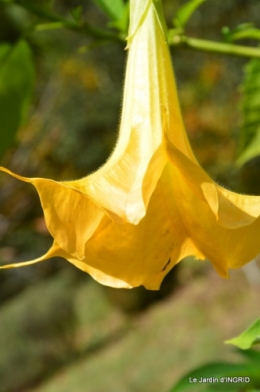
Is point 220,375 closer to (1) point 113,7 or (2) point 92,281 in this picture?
Answer: (1) point 113,7

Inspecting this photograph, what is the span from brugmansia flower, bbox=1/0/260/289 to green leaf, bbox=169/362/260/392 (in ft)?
0.55

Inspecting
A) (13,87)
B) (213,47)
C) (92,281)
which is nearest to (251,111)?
(213,47)

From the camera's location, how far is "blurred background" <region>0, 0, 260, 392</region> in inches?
95.4

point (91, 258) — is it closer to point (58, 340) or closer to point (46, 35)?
point (58, 340)

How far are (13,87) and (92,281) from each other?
2.62m

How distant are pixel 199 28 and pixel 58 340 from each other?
90.8 inches

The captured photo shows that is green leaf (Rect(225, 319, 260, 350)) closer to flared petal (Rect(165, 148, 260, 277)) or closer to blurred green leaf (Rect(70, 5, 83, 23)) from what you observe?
flared petal (Rect(165, 148, 260, 277))

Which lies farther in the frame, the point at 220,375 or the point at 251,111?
the point at 251,111

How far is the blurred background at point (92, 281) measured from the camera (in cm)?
242

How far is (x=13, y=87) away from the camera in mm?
687

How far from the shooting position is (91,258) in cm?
38

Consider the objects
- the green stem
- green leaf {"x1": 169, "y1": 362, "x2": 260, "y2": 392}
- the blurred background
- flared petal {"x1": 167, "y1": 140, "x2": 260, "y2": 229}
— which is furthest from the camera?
the blurred background

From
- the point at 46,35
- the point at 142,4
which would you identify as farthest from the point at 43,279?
the point at 142,4

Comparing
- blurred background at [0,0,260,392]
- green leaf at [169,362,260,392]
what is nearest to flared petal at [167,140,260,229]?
green leaf at [169,362,260,392]
